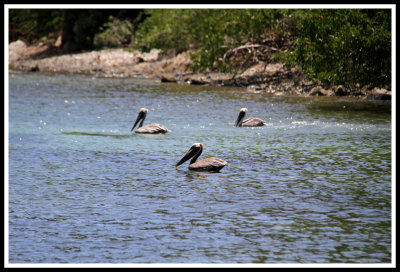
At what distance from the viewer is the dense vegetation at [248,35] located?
2688 cm

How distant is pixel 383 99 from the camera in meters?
31.9

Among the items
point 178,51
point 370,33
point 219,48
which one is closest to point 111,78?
point 178,51

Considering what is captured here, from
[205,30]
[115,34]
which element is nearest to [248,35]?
[205,30]

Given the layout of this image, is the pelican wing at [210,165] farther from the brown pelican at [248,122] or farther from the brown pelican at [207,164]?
the brown pelican at [248,122]

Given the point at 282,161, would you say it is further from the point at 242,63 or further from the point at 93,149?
the point at 242,63

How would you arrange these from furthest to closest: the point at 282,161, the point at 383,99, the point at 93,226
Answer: the point at 383,99
the point at 282,161
the point at 93,226

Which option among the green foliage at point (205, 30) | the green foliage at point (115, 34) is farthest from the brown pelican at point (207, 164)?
the green foliage at point (115, 34)

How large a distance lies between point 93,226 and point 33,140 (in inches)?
395

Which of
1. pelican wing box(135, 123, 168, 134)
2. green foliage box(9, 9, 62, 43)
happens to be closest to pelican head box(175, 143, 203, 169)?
pelican wing box(135, 123, 168, 134)

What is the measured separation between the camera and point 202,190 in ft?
45.6

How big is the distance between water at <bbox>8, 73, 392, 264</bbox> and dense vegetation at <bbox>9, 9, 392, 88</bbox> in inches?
87.4

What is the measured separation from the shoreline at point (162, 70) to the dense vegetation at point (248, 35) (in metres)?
1.13

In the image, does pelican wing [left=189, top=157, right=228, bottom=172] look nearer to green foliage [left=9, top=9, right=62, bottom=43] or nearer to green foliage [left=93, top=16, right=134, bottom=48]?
green foliage [left=93, top=16, right=134, bottom=48]

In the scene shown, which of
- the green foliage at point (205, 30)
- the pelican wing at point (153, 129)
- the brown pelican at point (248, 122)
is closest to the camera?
the pelican wing at point (153, 129)
